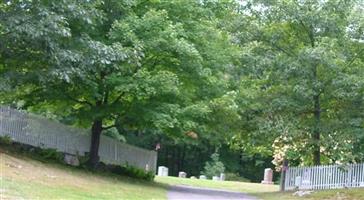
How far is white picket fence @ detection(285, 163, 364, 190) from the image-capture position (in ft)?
70.9

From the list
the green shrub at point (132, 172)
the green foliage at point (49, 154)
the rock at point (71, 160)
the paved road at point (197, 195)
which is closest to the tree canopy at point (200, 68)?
the rock at point (71, 160)

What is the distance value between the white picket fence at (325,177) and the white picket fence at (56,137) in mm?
7701

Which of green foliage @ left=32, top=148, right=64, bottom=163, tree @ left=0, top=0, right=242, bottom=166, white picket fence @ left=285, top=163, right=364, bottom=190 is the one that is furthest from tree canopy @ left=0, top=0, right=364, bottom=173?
green foliage @ left=32, top=148, right=64, bottom=163

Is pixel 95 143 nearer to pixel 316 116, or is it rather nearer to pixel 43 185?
pixel 316 116

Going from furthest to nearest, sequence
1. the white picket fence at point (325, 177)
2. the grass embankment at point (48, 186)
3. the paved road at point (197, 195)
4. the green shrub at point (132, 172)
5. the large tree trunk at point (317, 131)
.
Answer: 1. the green shrub at point (132, 172)
2. the large tree trunk at point (317, 131)
3. the white picket fence at point (325, 177)
4. the paved road at point (197, 195)
5. the grass embankment at point (48, 186)

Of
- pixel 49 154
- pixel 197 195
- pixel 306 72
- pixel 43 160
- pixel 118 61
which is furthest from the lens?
pixel 306 72

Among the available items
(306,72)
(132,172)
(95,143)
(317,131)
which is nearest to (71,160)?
(95,143)

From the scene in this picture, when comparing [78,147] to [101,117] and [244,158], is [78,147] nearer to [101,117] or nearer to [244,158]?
[101,117]

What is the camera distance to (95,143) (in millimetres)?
23438

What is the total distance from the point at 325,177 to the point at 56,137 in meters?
11.3

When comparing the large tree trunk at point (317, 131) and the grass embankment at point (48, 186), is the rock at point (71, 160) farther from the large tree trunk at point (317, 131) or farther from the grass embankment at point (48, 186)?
the large tree trunk at point (317, 131)

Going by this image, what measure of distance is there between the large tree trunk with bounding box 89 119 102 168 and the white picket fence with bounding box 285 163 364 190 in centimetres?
849

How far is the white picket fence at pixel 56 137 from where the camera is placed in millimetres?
22000

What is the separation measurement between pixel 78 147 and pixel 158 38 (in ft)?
23.6
